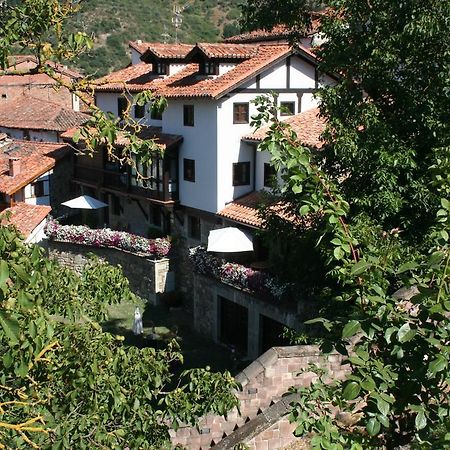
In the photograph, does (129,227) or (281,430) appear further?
(129,227)

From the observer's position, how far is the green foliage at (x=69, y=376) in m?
4.40

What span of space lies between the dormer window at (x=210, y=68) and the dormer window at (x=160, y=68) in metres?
3.95

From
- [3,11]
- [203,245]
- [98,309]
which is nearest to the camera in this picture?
[3,11]

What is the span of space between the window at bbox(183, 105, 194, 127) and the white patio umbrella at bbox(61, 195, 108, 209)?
279 inches

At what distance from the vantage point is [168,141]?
26.4 metres

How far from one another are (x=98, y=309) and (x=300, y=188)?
3.54m

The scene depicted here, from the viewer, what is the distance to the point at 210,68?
Result: 26359mm

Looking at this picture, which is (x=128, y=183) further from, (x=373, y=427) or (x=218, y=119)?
(x=373, y=427)

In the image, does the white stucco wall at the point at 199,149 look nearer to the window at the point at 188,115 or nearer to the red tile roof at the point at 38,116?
the window at the point at 188,115

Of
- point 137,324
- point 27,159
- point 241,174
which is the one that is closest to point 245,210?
point 241,174

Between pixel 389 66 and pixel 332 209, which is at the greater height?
pixel 389 66

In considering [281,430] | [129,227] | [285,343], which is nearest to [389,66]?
[281,430]

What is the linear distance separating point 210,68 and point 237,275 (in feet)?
30.3

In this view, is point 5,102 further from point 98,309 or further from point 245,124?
point 98,309
